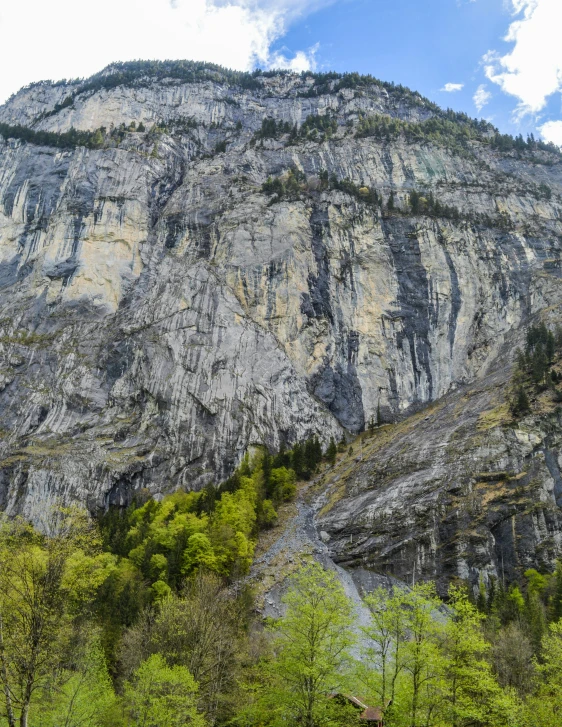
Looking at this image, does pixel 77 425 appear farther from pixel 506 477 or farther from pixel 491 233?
pixel 491 233

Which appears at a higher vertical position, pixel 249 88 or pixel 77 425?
pixel 249 88

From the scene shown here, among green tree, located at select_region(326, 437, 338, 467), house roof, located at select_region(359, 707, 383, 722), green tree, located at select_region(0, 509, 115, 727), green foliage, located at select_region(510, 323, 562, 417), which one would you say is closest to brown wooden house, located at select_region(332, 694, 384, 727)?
house roof, located at select_region(359, 707, 383, 722)

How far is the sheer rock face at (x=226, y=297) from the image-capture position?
229 feet

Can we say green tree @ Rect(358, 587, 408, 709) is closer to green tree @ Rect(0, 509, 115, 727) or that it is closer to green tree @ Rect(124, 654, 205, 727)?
green tree @ Rect(124, 654, 205, 727)

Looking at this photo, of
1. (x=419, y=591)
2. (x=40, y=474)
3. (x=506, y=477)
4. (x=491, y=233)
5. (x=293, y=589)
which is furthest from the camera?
(x=491, y=233)

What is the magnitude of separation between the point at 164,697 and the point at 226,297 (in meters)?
65.9

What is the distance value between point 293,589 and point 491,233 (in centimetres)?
8520

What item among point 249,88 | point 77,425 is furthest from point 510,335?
point 249,88

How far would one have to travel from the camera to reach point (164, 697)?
2002 centimetres

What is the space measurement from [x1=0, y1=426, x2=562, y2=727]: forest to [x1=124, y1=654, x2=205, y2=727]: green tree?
2.2 inches

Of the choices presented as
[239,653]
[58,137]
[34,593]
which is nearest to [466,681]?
[239,653]

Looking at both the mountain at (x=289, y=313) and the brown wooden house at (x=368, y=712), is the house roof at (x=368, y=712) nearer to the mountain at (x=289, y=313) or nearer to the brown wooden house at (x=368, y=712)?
the brown wooden house at (x=368, y=712)

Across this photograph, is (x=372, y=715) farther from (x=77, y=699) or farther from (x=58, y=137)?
(x=58, y=137)

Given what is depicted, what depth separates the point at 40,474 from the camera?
63031 millimetres
